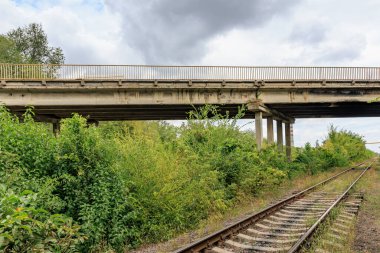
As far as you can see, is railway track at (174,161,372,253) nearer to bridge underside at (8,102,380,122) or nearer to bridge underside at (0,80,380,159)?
bridge underside at (0,80,380,159)

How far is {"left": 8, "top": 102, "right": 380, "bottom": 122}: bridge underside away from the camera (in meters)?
29.1

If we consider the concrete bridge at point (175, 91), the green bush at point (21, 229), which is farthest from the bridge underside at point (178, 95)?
the green bush at point (21, 229)

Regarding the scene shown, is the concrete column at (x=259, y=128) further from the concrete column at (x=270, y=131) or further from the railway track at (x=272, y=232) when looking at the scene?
the railway track at (x=272, y=232)

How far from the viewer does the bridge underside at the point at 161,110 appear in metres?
29.1

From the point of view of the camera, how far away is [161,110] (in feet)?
103

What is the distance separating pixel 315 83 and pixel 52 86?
70.9ft

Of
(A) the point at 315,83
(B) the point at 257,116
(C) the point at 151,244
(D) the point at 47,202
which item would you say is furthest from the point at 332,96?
(D) the point at 47,202

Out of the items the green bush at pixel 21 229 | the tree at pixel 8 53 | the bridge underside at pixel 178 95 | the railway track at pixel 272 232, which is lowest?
the railway track at pixel 272 232

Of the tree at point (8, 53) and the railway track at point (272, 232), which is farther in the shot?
the tree at point (8, 53)

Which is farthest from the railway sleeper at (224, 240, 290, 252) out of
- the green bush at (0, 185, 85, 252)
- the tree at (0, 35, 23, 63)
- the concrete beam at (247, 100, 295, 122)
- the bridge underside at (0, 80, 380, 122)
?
the tree at (0, 35, 23, 63)

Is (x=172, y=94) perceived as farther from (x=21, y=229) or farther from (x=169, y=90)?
(x=21, y=229)

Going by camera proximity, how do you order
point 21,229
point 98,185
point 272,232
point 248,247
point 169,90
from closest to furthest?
point 21,229 → point 248,247 → point 98,185 → point 272,232 → point 169,90

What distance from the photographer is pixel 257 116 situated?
94.7 ft

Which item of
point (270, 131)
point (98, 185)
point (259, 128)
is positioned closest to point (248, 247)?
point (98, 185)
